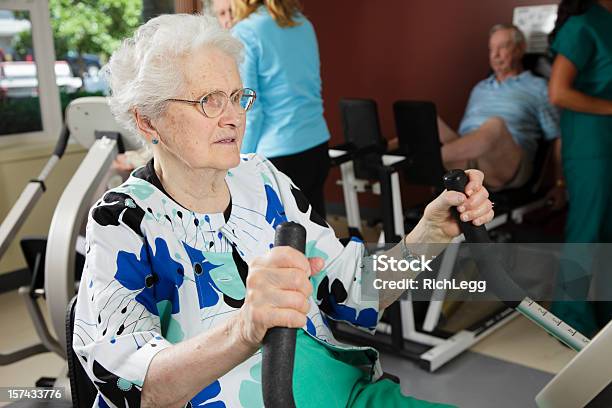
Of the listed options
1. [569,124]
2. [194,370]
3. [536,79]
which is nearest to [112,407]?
[194,370]

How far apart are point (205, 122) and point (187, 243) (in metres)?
0.21

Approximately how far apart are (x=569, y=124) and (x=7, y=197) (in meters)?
2.78

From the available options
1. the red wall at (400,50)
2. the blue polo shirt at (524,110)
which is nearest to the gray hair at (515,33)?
the blue polo shirt at (524,110)

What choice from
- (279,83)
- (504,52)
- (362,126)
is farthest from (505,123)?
(279,83)

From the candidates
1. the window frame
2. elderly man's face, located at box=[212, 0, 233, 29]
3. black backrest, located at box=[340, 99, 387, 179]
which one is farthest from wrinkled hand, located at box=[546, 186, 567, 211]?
the window frame

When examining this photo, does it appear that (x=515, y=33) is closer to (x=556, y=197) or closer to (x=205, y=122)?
(x=556, y=197)

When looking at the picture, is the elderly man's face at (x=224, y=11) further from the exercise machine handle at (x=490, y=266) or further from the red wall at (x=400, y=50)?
the red wall at (x=400, y=50)

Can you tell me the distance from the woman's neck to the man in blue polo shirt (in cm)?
222

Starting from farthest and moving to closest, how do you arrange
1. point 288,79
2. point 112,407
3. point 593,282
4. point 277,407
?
1. point 593,282
2. point 288,79
3. point 112,407
4. point 277,407

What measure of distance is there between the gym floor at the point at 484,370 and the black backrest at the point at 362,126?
776 millimetres

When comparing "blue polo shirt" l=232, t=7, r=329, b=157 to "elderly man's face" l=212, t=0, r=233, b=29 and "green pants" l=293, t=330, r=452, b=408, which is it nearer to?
"elderly man's face" l=212, t=0, r=233, b=29

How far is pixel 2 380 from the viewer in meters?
2.69

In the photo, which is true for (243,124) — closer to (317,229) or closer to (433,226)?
(317,229)

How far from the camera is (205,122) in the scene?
1.19 metres
